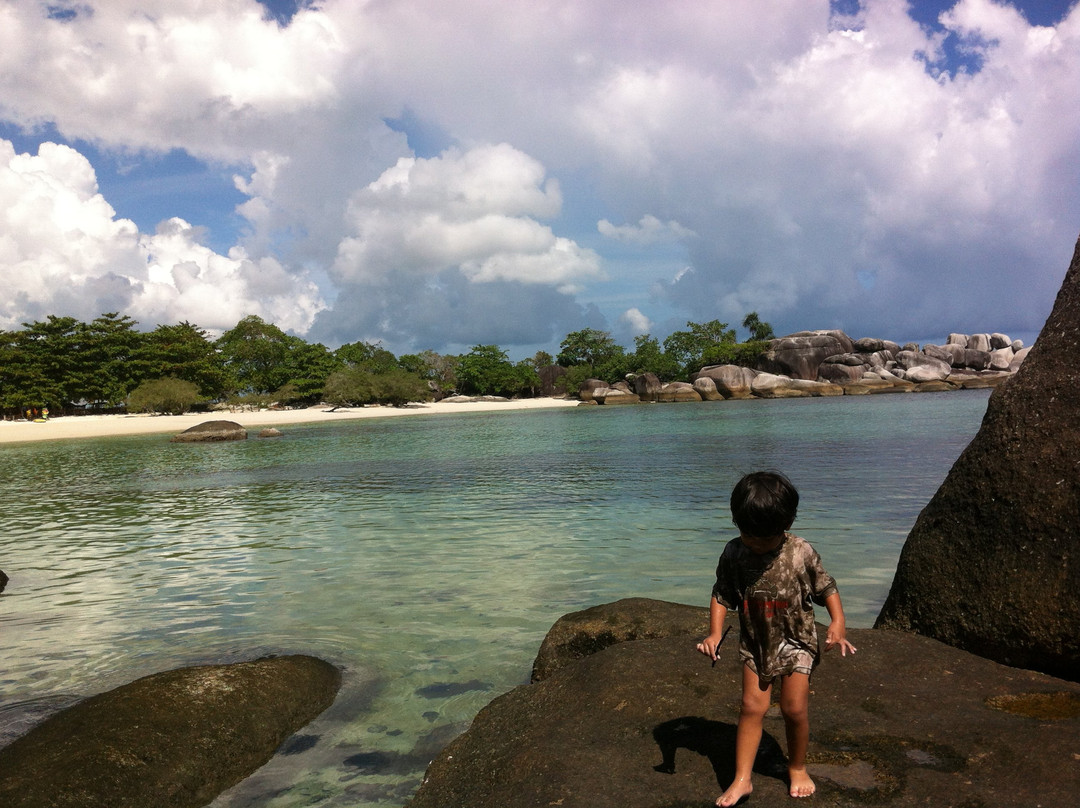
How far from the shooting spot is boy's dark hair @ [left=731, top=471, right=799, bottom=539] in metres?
2.75

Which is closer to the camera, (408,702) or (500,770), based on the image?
(500,770)

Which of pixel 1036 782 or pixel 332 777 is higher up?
pixel 1036 782

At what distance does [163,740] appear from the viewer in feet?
12.8

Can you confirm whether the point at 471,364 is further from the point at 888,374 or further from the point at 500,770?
the point at 500,770

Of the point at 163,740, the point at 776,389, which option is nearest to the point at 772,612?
the point at 163,740

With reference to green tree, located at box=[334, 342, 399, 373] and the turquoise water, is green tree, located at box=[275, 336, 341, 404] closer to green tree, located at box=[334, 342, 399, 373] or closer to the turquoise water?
green tree, located at box=[334, 342, 399, 373]

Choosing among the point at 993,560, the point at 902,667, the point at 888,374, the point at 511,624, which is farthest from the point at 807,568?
the point at 888,374

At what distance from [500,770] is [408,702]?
7.16 feet

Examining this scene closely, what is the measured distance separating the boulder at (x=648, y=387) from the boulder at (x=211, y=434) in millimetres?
47065

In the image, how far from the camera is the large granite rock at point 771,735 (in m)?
2.67

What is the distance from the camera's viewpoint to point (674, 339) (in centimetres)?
9331

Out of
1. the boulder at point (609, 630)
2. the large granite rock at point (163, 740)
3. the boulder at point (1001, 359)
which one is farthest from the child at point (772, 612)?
the boulder at point (1001, 359)

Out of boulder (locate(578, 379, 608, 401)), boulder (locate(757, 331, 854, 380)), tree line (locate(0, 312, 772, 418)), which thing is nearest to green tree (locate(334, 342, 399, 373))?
tree line (locate(0, 312, 772, 418))

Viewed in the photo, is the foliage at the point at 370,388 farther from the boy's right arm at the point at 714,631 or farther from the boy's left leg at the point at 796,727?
the boy's left leg at the point at 796,727
